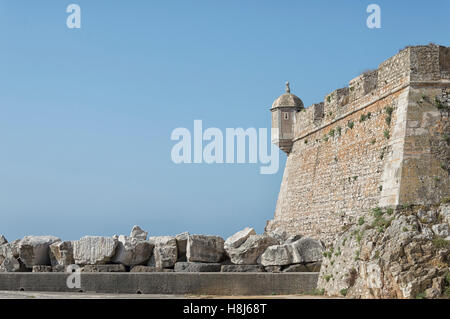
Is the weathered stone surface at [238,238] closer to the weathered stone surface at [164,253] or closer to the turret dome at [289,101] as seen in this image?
the weathered stone surface at [164,253]

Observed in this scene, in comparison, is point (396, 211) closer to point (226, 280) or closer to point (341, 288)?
point (341, 288)

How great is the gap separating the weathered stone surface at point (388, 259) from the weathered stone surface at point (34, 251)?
287 inches


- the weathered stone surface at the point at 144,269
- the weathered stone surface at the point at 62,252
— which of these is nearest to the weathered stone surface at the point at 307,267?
the weathered stone surface at the point at 144,269

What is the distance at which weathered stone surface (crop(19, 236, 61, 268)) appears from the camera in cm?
1733

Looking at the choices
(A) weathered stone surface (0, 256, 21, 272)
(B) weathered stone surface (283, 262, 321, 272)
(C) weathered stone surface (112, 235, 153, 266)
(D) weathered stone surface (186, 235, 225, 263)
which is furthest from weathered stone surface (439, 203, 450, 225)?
(A) weathered stone surface (0, 256, 21, 272)

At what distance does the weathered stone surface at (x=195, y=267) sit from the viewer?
16.8 m

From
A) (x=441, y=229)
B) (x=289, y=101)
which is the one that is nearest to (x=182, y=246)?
(x=441, y=229)

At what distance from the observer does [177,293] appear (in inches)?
614

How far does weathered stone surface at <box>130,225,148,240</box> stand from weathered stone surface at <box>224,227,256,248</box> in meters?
2.42

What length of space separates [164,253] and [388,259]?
19.8 ft

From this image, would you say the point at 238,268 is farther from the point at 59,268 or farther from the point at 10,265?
the point at 10,265

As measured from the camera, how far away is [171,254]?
56.1 feet

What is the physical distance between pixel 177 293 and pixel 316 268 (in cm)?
371
